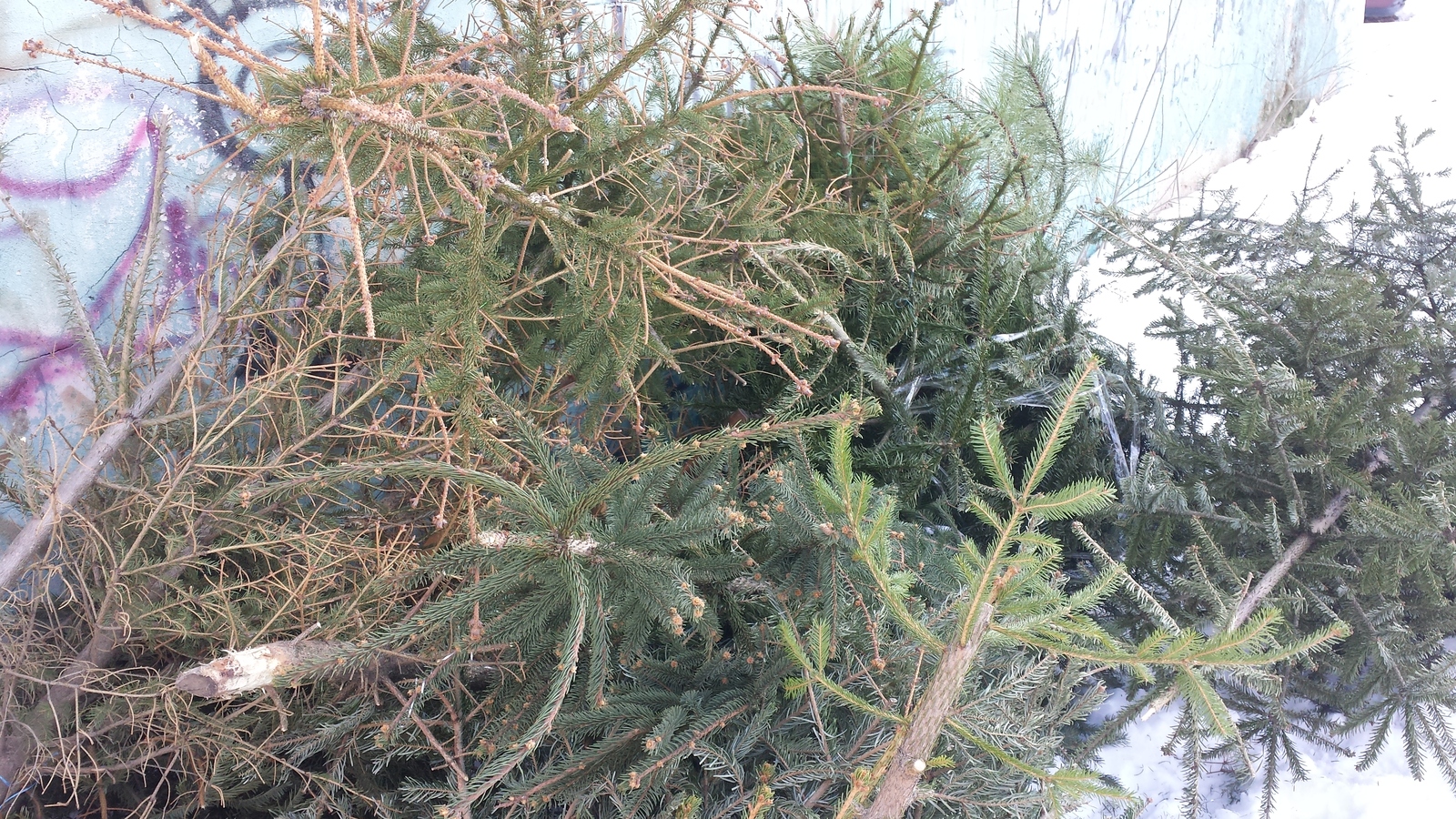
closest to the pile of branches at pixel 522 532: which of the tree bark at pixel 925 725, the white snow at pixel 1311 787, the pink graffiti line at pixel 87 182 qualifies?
the tree bark at pixel 925 725

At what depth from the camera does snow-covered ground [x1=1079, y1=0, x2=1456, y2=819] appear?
2152 millimetres

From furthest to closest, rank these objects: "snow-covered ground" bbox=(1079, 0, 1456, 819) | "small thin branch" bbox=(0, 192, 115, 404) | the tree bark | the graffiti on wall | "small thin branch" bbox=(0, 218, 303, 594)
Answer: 1. "snow-covered ground" bbox=(1079, 0, 1456, 819)
2. the graffiti on wall
3. "small thin branch" bbox=(0, 192, 115, 404)
4. "small thin branch" bbox=(0, 218, 303, 594)
5. the tree bark

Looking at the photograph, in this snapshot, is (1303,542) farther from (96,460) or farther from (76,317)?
(76,317)

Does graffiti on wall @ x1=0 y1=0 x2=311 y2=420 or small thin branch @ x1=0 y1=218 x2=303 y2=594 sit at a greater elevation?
graffiti on wall @ x1=0 y1=0 x2=311 y2=420

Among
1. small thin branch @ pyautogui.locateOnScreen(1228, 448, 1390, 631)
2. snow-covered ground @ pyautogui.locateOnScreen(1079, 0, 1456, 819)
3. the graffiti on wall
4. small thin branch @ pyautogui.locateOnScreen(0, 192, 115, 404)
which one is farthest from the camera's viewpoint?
snow-covered ground @ pyautogui.locateOnScreen(1079, 0, 1456, 819)

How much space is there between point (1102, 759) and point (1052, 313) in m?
1.25

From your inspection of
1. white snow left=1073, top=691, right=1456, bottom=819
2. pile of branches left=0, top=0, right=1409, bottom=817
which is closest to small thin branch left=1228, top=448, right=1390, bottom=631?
pile of branches left=0, top=0, right=1409, bottom=817

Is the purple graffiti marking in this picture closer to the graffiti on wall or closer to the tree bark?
the graffiti on wall

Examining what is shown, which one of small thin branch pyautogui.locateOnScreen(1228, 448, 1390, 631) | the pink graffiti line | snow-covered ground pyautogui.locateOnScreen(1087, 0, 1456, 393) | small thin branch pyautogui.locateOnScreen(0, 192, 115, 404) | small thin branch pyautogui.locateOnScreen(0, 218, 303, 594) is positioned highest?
snow-covered ground pyautogui.locateOnScreen(1087, 0, 1456, 393)

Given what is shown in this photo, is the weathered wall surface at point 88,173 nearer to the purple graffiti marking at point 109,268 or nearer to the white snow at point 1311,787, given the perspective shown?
the purple graffiti marking at point 109,268

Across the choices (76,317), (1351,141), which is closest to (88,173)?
(76,317)

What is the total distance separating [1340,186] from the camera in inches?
221

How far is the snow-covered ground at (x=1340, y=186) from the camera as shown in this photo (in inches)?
84.7

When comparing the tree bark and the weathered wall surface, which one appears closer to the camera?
the tree bark
